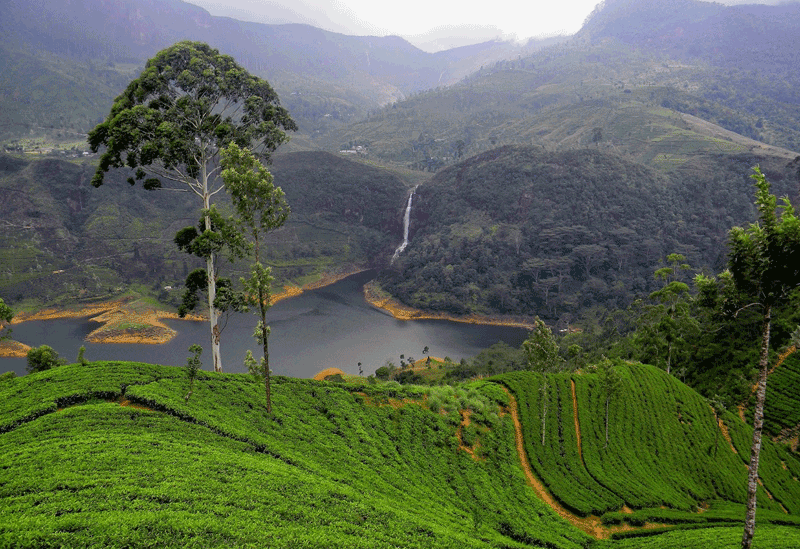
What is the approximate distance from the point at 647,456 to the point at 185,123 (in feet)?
105

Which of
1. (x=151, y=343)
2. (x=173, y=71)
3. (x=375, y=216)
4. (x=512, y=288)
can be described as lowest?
(x=151, y=343)

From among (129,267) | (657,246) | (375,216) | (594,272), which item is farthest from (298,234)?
(657,246)

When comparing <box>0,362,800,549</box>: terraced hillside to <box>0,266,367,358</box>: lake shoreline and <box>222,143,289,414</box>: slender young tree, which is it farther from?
<box>0,266,367,358</box>: lake shoreline

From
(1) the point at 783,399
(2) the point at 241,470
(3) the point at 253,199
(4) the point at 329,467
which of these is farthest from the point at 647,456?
(3) the point at 253,199

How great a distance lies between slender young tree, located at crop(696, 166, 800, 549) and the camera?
40.4 feet

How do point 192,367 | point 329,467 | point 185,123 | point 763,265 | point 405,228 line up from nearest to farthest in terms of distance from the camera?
point 763,265 < point 329,467 < point 192,367 < point 185,123 < point 405,228

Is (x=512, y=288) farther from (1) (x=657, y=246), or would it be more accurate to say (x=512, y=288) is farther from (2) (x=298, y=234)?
(2) (x=298, y=234)

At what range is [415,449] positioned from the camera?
69.7 feet

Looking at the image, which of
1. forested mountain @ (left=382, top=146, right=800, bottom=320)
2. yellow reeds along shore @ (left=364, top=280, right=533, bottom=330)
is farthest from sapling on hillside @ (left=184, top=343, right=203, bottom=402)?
forested mountain @ (left=382, top=146, right=800, bottom=320)

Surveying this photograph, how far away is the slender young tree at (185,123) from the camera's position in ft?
68.0

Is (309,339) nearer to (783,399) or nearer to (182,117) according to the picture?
(182,117)

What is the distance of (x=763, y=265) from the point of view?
12.8 metres

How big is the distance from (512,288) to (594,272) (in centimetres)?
2001

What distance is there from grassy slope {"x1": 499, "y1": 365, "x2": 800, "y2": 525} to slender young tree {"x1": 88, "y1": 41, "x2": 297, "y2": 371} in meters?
19.1
